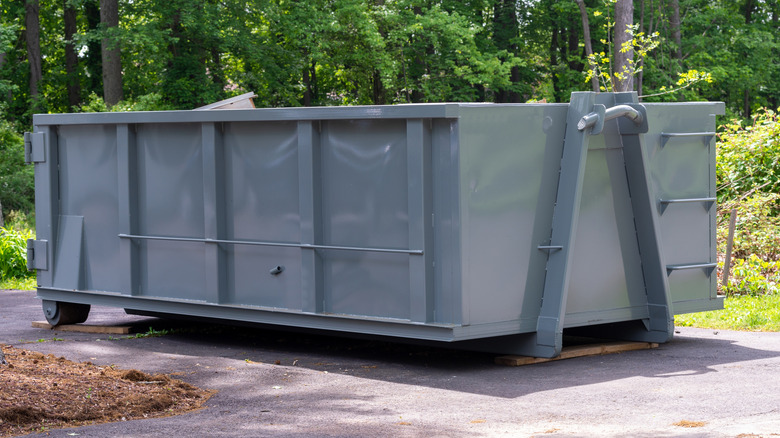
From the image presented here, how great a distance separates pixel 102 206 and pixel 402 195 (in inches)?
162

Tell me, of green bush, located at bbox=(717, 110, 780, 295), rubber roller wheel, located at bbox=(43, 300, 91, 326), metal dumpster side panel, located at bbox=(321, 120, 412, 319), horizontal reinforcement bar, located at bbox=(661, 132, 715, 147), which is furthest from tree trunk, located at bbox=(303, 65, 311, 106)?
metal dumpster side panel, located at bbox=(321, 120, 412, 319)

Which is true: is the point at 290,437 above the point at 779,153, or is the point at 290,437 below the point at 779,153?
below

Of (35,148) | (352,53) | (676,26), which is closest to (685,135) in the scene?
(35,148)

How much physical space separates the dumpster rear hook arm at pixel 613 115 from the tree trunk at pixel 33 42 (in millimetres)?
31110

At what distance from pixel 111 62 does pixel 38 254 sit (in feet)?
63.6

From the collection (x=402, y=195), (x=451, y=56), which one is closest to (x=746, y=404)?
(x=402, y=195)

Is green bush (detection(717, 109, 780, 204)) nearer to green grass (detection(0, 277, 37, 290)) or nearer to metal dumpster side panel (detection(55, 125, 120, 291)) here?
metal dumpster side panel (detection(55, 125, 120, 291))

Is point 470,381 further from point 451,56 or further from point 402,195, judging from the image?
point 451,56

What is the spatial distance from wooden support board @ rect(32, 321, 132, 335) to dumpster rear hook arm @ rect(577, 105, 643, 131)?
563cm

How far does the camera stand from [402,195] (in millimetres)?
8383

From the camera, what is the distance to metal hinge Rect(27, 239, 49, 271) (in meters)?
11.5

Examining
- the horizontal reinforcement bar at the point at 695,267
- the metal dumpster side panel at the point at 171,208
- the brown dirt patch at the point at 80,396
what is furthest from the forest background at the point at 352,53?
the brown dirt patch at the point at 80,396

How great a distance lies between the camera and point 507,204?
8359mm

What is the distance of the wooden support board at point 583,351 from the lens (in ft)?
28.2
